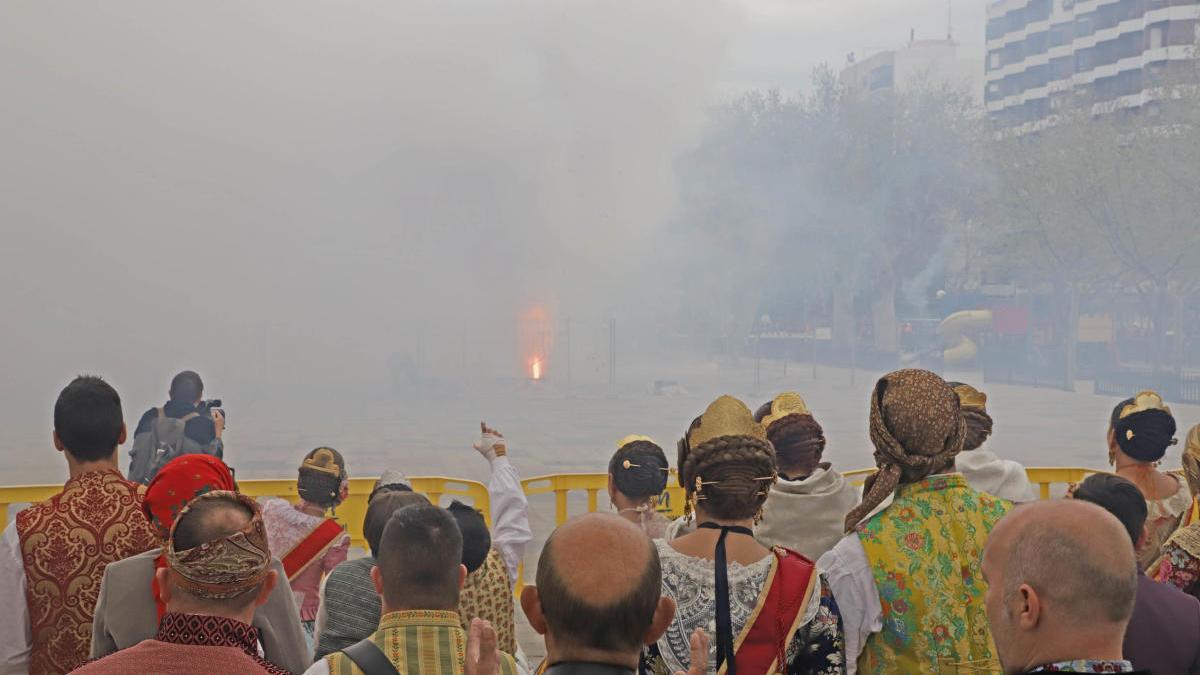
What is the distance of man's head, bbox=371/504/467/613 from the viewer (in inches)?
89.0

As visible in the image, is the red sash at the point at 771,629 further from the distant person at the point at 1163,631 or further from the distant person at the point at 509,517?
the distant person at the point at 509,517

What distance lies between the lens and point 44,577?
2.88 m

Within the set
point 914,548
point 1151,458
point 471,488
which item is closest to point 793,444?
point 914,548

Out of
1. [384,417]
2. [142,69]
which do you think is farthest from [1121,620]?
[142,69]

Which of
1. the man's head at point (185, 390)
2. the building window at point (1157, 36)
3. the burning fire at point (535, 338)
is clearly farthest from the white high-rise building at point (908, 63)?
the man's head at point (185, 390)

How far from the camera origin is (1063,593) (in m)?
1.80

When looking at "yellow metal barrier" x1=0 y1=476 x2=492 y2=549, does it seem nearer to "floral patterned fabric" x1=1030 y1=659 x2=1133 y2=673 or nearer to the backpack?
the backpack

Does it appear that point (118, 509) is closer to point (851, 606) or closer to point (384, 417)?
point (851, 606)

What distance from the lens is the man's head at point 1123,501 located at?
2.88 metres

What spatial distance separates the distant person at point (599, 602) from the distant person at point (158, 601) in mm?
776

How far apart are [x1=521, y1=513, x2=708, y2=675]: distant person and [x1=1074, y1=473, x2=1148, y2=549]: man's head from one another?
1544 millimetres

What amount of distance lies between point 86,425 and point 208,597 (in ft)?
4.61

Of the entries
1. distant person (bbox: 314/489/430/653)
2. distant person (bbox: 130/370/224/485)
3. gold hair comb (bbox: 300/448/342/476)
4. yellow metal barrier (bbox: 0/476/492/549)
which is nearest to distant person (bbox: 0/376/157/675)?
distant person (bbox: 314/489/430/653)

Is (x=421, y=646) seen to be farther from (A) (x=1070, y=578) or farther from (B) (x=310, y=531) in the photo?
→ (B) (x=310, y=531)
